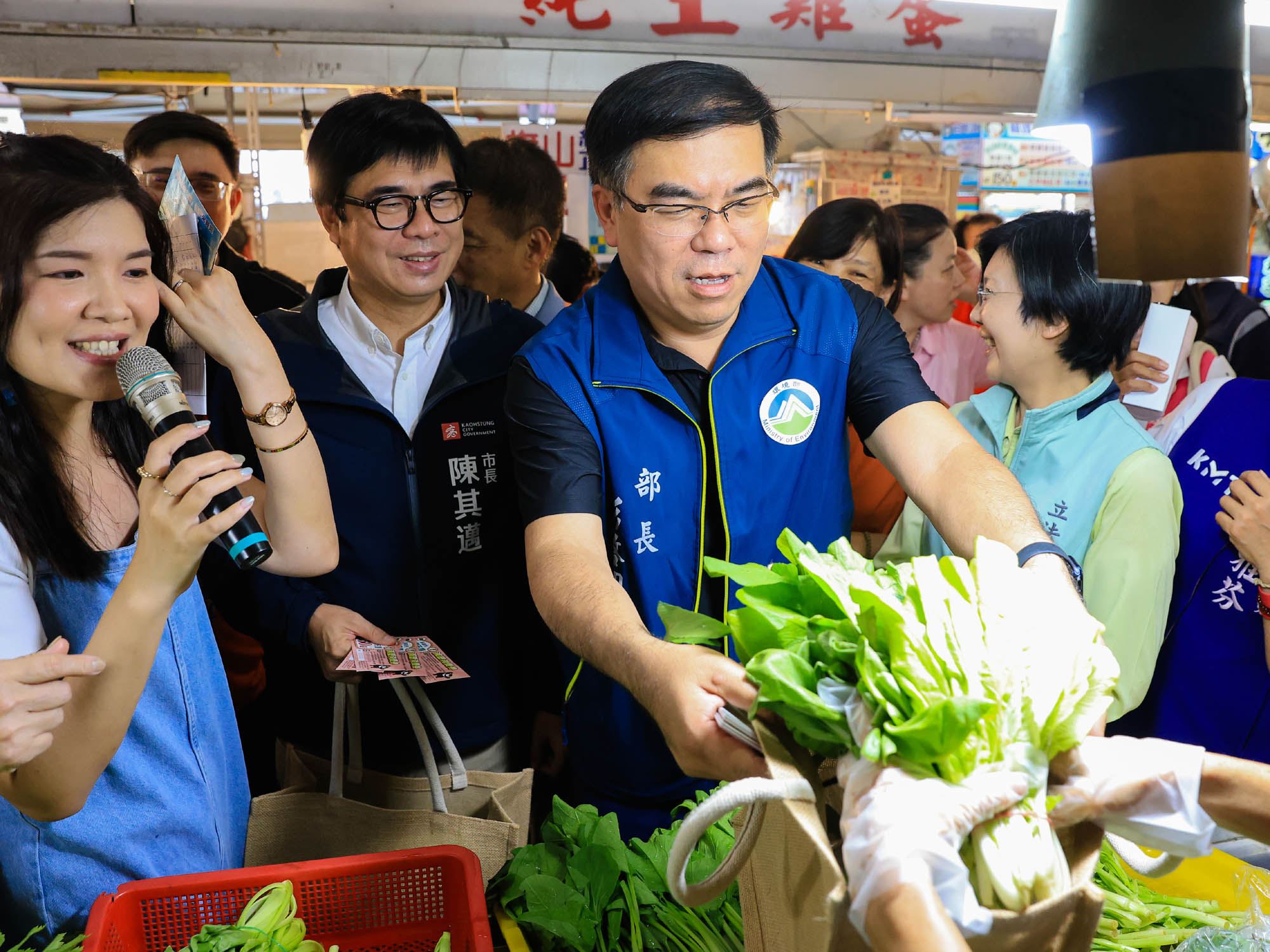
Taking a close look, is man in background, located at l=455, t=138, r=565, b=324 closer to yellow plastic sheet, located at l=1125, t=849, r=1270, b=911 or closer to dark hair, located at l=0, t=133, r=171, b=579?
dark hair, located at l=0, t=133, r=171, b=579

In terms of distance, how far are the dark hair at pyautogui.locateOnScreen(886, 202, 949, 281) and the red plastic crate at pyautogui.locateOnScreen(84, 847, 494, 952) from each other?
3.27m

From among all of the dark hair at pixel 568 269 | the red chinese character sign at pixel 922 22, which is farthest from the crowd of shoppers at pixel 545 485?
the dark hair at pixel 568 269

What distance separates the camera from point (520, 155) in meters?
3.38

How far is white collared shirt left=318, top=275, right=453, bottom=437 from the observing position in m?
2.42

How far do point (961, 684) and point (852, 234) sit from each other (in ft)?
9.32

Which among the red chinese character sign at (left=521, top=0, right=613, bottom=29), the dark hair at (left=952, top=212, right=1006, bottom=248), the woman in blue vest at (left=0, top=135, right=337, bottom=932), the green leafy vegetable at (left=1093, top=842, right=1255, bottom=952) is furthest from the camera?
the dark hair at (left=952, top=212, right=1006, bottom=248)

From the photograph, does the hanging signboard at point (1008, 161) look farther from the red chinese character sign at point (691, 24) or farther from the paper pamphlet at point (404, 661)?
the paper pamphlet at point (404, 661)

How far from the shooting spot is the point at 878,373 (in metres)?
1.99

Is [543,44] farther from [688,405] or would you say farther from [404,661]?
[404,661]

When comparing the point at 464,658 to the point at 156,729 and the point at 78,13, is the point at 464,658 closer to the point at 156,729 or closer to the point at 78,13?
the point at 156,729

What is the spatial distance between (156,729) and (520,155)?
2272 mm

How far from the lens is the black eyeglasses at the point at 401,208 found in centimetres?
236

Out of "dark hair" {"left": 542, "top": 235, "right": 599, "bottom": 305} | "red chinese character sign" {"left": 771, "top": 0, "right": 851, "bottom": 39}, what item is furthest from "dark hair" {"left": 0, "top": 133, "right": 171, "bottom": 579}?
"dark hair" {"left": 542, "top": 235, "right": 599, "bottom": 305}

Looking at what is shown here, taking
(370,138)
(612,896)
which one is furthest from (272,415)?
(612,896)
